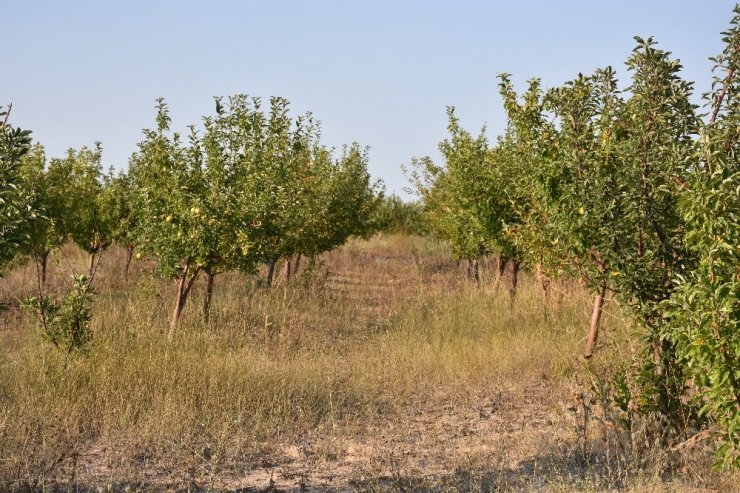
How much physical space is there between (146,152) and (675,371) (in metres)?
8.05

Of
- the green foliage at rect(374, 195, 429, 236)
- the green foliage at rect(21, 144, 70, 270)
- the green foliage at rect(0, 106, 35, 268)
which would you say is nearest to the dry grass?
the green foliage at rect(0, 106, 35, 268)

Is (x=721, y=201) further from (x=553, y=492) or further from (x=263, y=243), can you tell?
(x=263, y=243)

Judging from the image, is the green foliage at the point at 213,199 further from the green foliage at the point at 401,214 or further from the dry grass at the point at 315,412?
the green foliage at the point at 401,214

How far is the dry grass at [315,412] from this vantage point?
19.3 feet

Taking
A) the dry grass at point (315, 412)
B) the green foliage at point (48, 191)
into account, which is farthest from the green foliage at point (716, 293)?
the green foliage at point (48, 191)

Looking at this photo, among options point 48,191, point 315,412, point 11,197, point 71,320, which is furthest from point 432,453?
point 48,191

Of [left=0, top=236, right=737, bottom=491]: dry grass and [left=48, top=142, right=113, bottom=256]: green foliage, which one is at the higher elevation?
[left=48, top=142, right=113, bottom=256]: green foliage

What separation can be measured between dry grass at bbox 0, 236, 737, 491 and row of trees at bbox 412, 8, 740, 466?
73 cm

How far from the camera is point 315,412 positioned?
7730mm

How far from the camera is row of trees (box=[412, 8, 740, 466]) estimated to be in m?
4.72

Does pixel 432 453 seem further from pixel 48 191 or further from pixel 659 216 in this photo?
pixel 48 191

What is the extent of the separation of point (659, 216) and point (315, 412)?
3904 millimetres

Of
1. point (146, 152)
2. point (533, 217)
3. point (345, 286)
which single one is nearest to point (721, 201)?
point (533, 217)

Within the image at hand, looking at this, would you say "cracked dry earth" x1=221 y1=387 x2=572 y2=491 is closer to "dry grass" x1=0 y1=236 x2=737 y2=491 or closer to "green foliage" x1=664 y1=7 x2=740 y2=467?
"dry grass" x1=0 y1=236 x2=737 y2=491
